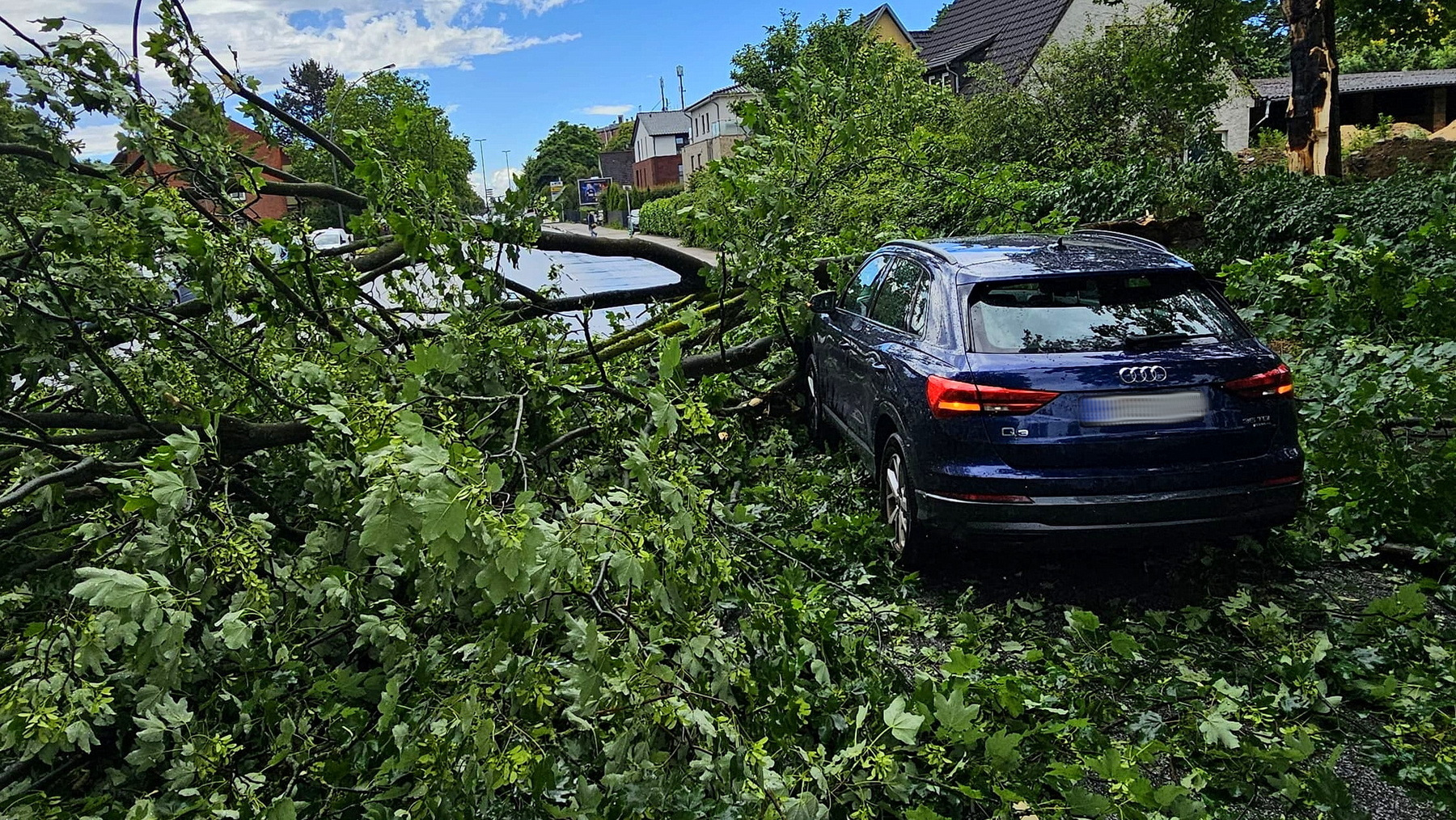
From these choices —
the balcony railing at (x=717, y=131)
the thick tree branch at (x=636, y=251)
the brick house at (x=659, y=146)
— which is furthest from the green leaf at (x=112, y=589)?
the brick house at (x=659, y=146)

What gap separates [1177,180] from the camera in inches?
484

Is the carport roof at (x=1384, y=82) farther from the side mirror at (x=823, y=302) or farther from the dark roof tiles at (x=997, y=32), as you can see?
the side mirror at (x=823, y=302)

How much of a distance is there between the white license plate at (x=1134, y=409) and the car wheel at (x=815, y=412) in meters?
2.63

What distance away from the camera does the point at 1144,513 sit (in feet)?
14.0

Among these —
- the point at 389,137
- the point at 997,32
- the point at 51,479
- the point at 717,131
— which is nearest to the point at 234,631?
the point at 51,479

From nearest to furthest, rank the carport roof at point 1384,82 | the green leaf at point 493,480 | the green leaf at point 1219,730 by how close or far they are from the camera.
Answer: the green leaf at point 493,480 < the green leaf at point 1219,730 < the carport roof at point 1384,82

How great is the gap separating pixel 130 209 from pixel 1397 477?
5.65 metres

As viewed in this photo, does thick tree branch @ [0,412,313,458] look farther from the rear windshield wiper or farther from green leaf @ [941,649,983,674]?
the rear windshield wiper

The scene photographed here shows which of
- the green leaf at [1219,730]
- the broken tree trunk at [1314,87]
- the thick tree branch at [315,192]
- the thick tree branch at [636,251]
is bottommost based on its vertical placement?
the green leaf at [1219,730]

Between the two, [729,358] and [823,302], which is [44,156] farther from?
[823,302]

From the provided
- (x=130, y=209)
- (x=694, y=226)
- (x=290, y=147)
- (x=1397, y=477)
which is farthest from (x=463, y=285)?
(x=1397, y=477)

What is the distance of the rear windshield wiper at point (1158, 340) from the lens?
14.3ft

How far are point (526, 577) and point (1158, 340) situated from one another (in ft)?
11.1

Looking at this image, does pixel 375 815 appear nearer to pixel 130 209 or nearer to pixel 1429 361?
pixel 130 209
